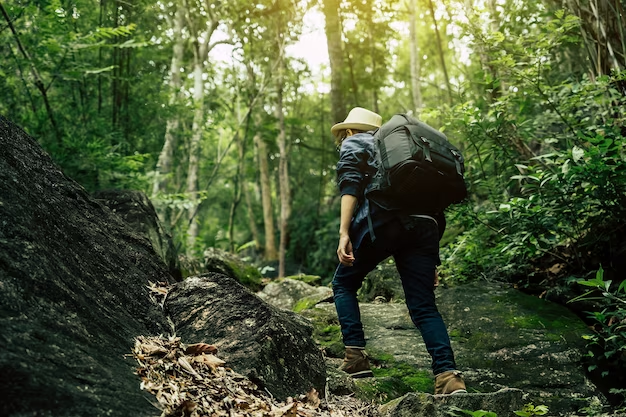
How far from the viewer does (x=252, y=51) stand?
52.5 ft

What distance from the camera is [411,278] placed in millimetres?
3773

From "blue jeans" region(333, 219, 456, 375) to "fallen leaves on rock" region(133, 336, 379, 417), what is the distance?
986 mm

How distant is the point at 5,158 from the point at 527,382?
163 inches

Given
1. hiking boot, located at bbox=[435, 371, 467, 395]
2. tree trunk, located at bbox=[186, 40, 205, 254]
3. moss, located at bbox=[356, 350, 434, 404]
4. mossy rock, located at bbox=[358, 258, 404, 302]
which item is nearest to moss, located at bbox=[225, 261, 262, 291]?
mossy rock, located at bbox=[358, 258, 404, 302]

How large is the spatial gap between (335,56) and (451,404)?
398 inches

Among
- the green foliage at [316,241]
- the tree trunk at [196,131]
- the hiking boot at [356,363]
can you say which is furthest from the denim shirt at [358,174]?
the green foliage at [316,241]

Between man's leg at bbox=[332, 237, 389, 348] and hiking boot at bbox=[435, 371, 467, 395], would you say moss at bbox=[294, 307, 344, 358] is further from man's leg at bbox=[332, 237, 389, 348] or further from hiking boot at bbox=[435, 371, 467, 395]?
hiking boot at bbox=[435, 371, 467, 395]

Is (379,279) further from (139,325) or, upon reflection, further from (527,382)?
(139,325)

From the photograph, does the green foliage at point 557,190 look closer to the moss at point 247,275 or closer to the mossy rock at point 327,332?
the mossy rock at point 327,332

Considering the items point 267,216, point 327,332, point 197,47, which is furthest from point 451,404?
point 267,216

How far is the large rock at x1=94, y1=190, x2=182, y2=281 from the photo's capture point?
5.27m

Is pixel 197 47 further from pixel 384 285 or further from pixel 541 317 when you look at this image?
pixel 541 317

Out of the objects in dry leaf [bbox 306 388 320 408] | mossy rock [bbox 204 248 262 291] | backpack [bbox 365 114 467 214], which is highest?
backpack [bbox 365 114 467 214]

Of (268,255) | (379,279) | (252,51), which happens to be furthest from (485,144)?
(268,255)
